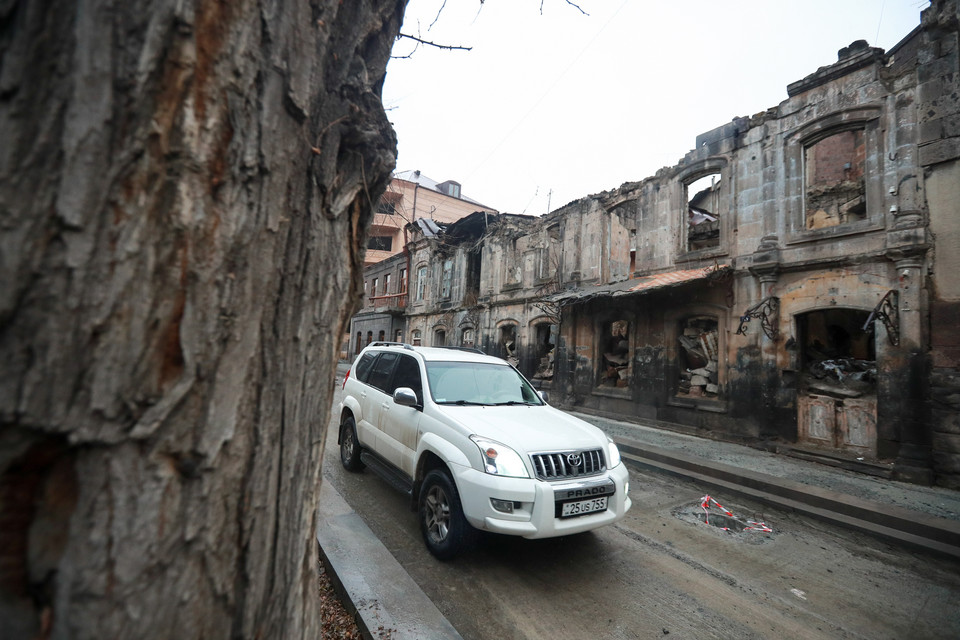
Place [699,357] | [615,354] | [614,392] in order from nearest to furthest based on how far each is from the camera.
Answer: [699,357], [614,392], [615,354]

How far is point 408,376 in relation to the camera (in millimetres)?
5348

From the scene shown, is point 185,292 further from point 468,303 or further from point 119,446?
point 468,303

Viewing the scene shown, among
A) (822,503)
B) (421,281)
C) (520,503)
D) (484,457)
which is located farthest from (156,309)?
(421,281)

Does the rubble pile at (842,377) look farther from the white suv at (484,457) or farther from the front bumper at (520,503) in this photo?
the front bumper at (520,503)

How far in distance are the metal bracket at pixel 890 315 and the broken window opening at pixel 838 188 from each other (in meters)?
2.17

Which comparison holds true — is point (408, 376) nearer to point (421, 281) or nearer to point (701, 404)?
point (701, 404)

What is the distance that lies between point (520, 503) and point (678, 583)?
1664mm

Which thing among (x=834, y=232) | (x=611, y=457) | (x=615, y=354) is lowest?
(x=611, y=457)

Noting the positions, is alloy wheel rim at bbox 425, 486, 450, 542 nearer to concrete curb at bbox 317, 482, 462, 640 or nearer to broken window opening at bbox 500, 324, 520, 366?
concrete curb at bbox 317, 482, 462, 640

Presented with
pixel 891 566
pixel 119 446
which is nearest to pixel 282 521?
pixel 119 446

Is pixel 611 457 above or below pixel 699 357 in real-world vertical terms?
below

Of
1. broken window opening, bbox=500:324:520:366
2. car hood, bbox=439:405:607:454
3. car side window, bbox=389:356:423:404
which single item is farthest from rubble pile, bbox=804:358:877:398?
broken window opening, bbox=500:324:520:366

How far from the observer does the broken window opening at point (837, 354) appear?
8.63 meters

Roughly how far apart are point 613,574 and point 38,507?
164 inches
